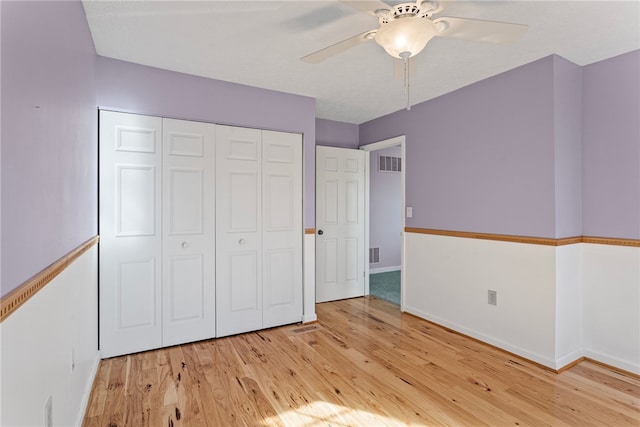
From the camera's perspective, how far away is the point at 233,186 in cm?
304

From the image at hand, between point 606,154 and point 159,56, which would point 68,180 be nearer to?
point 159,56

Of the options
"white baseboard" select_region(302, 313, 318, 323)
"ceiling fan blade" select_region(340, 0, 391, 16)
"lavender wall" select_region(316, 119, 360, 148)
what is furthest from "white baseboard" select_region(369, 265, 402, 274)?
"ceiling fan blade" select_region(340, 0, 391, 16)

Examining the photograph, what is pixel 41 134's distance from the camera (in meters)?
1.21

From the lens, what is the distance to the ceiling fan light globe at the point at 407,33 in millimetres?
1574

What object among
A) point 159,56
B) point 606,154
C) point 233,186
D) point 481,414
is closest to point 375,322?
point 481,414

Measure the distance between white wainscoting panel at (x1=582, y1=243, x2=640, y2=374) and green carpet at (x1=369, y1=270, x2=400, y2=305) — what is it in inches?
76.0

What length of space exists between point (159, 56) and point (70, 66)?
3.20ft

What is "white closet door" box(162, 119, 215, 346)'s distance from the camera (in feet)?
9.11

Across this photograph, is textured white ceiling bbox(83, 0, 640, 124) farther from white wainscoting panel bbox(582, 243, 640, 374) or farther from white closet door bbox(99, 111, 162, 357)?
white wainscoting panel bbox(582, 243, 640, 374)

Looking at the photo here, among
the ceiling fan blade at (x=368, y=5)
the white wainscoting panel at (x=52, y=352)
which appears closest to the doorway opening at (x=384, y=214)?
the ceiling fan blade at (x=368, y=5)

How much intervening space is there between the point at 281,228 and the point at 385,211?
9.40ft

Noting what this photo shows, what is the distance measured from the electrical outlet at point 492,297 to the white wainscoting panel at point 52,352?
301 centimetres

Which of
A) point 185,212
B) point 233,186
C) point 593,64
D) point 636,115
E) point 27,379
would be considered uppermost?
point 593,64

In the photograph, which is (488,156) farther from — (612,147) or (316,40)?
(316,40)
